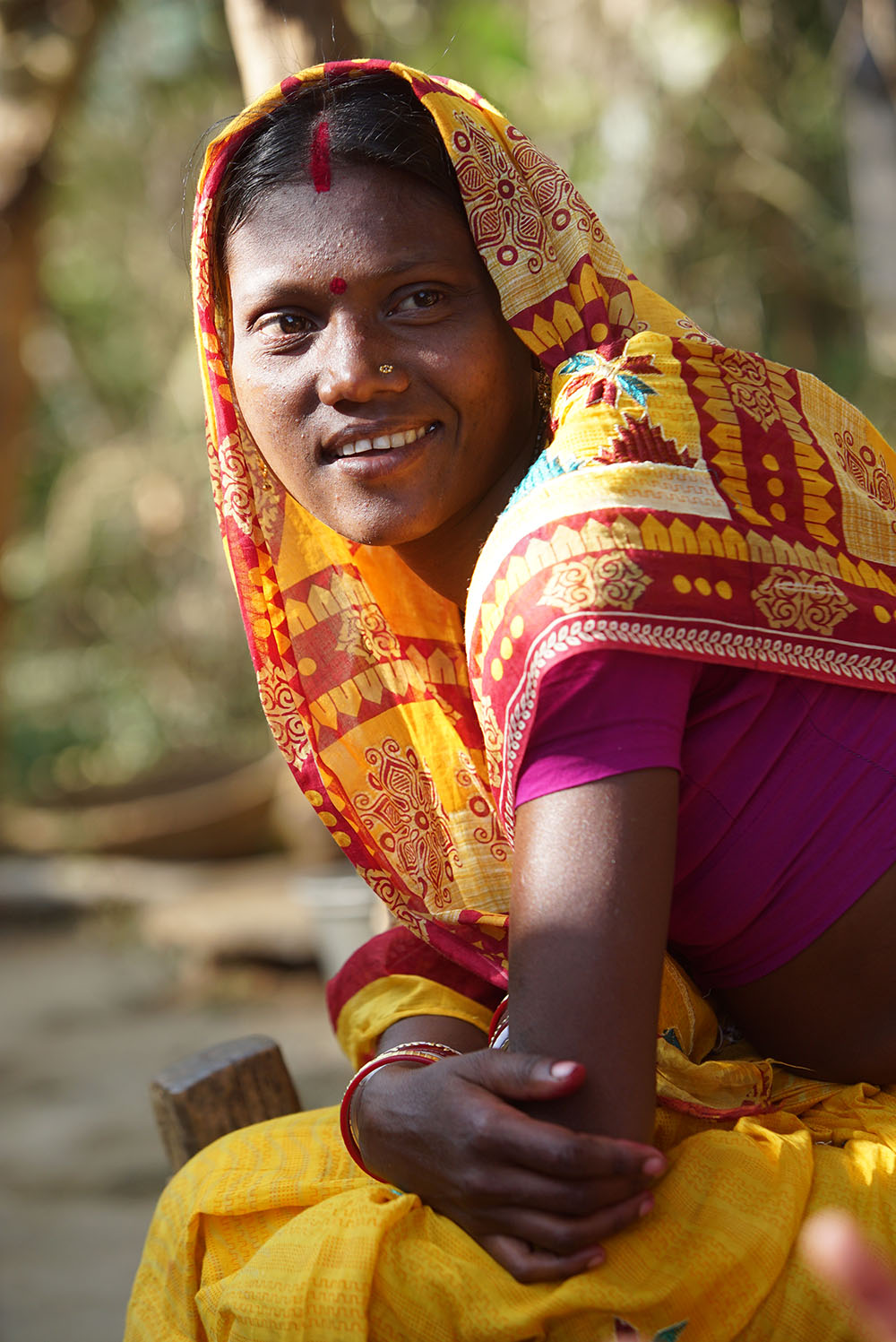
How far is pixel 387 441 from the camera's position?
1.65 meters

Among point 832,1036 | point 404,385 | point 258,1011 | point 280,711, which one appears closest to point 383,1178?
point 832,1036

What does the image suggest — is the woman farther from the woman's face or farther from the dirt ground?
the dirt ground

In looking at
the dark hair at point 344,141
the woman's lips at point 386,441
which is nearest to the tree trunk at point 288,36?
the dark hair at point 344,141

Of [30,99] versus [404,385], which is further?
[30,99]

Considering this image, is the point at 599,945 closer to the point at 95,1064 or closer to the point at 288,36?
the point at 288,36

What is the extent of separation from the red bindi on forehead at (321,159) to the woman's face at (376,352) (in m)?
0.01

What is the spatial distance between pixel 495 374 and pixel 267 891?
5.94 metres

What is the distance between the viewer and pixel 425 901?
187 centimetres

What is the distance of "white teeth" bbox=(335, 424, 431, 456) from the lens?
1649 mm

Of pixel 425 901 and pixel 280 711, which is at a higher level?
pixel 280 711

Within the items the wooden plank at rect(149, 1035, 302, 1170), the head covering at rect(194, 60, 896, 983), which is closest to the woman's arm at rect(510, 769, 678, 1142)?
the head covering at rect(194, 60, 896, 983)

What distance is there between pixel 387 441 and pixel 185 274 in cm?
641

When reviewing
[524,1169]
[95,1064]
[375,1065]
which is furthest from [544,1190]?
[95,1064]

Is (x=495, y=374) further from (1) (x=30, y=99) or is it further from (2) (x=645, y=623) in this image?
(1) (x=30, y=99)
